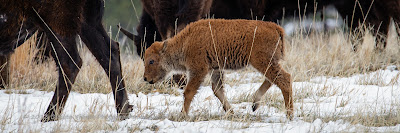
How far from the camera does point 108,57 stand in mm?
4098

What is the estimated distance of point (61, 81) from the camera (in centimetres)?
397

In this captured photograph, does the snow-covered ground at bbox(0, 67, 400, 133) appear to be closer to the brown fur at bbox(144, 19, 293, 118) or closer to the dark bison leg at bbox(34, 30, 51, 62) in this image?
the brown fur at bbox(144, 19, 293, 118)

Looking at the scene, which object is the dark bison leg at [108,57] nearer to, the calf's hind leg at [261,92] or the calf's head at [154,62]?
the calf's head at [154,62]

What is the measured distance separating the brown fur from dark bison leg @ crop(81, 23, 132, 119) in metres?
0.50

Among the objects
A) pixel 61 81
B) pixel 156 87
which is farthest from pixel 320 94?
pixel 61 81

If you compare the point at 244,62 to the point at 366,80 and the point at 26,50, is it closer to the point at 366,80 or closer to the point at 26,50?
the point at 366,80

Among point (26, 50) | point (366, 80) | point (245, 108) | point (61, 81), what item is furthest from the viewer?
point (26, 50)

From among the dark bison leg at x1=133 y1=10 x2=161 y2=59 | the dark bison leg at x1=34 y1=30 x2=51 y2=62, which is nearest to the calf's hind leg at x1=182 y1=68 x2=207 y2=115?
the dark bison leg at x1=133 y1=10 x2=161 y2=59

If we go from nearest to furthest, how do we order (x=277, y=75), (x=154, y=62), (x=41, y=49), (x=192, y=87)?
(x=277, y=75), (x=192, y=87), (x=154, y=62), (x=41, y=49)

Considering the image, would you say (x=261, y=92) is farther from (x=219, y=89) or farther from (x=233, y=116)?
(x=233, y=116)

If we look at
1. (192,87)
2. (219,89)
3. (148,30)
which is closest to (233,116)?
(192,87)

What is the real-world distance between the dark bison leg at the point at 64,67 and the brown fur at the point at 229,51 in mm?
843

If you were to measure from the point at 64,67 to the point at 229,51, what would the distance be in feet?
4.67

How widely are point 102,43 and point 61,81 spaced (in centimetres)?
48
